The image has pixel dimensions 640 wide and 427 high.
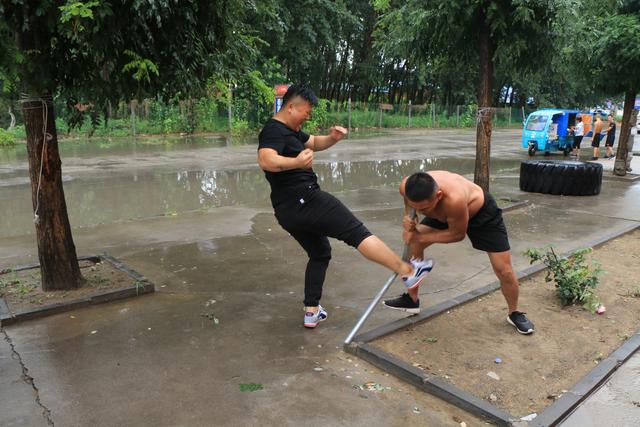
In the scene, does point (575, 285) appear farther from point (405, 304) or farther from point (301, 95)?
point (301, 95)

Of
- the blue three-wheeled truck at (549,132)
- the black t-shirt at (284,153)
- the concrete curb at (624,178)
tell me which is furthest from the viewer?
the blue three-wheeled truck at (549,132)

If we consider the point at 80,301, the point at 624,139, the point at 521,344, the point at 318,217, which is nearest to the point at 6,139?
the point at 80,301

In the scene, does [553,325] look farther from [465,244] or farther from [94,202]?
[94,202]

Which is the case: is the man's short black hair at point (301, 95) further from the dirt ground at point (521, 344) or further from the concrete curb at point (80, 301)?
the concrete curb at point (80, 301)

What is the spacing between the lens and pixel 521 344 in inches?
155

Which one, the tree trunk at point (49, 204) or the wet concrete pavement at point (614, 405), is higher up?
the tree trunk at point (49, 204)

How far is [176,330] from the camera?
410cm

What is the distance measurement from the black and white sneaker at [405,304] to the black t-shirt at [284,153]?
4.11 feet

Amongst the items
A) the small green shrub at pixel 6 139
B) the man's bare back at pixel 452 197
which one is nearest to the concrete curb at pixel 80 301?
the man's bare back at pixel 452 197

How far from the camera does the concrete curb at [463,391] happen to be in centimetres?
304

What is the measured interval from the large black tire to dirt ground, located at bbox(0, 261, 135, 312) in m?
8.16

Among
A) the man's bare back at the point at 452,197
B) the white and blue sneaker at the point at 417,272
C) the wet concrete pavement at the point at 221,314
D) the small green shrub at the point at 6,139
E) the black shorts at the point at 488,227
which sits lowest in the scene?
the wet concrete pavement at the point at 221,314

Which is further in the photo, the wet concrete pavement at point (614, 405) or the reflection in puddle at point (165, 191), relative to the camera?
the reflection in puddle at point (165, 191)

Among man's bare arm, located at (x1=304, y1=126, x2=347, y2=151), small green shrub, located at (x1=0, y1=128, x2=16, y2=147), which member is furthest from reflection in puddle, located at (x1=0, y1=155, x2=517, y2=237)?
small green shrub, located at (x1=0, y1=128, x2=16, y2=147)
